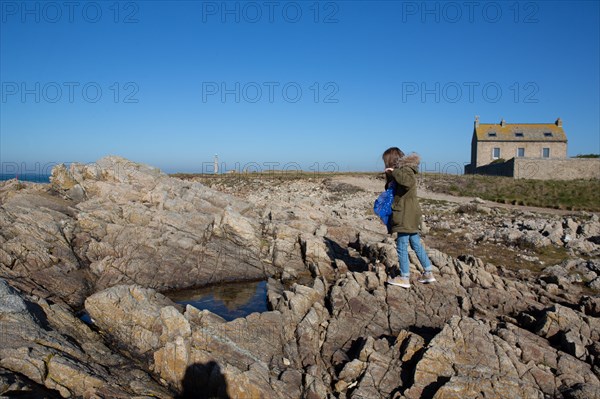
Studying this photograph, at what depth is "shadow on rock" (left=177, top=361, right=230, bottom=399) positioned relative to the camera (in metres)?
7.54

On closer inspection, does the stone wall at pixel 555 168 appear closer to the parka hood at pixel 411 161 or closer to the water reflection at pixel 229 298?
the water reflection at pixel 229 298

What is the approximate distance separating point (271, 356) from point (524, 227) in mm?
18696

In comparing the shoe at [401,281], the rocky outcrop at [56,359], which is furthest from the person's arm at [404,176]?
the rocky outcrop at [56,359]

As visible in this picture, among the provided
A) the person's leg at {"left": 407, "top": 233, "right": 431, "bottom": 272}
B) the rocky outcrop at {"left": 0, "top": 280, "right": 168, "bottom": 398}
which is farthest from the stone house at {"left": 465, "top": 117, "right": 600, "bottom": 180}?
the rocky outcrop at {"left": 0, "top": 280, "right": 168, "bottom": 398}

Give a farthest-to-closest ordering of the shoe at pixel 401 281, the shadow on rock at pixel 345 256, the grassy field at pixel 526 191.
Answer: the grassy field at pixel 526 191
the shadow on rock at pixel 345 256
the shoe at pixel 401 281

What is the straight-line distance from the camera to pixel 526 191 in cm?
3878

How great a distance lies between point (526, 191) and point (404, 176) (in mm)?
34871

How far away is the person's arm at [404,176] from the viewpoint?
9.67 meters

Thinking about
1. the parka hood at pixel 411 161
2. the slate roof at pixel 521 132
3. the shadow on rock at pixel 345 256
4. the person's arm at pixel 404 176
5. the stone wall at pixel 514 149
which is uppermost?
the slate roof at pixel 521 132

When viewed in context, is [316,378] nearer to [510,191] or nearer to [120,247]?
[120,247]

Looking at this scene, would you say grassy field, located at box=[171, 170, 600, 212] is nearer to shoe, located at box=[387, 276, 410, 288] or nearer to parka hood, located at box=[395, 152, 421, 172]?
shoe, located at box=[387, 276, 410, 288]

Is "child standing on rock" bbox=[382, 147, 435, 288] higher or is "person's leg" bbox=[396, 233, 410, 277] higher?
"child standing on rock" bbox=[382, 147, 435, 288]

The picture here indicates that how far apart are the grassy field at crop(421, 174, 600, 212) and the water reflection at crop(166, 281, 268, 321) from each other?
27991 mm

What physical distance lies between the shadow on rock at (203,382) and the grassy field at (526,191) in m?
33.0
